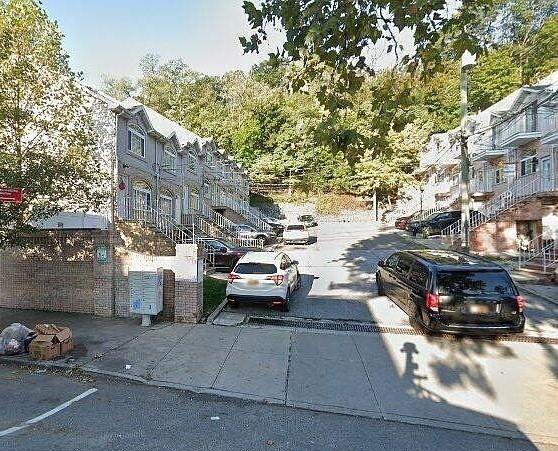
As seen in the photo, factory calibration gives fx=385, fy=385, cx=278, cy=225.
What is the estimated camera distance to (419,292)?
8789mm

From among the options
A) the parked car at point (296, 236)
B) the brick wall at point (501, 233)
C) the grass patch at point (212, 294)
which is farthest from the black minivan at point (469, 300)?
the parked car at point (296, 236)

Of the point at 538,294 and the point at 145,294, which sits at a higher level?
the point at 145,294

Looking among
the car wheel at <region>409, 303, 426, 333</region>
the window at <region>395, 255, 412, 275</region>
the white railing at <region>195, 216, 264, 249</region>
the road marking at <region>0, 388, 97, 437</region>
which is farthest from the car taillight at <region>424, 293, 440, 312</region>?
the white railing at <region>195, 216, 264, 249</region>

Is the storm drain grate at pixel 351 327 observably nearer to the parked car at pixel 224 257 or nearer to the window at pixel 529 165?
the parked car at pixel 224 257

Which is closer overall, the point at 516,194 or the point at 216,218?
the point at 516,194

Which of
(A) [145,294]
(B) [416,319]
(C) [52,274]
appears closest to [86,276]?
(C) [52,274]

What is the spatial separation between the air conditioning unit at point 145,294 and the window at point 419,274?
6.34 metres

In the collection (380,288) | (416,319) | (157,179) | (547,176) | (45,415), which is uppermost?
(547,176)

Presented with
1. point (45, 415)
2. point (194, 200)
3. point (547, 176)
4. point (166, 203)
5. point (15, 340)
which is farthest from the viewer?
point (194, 200)

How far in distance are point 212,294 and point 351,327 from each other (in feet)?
14.9

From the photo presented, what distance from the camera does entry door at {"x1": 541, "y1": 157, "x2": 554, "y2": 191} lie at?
20.4 meters

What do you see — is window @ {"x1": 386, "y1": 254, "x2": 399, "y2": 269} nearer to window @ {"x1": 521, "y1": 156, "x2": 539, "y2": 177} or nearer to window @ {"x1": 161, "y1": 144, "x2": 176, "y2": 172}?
window @ {"x1": 161, "y1": 144, "x2": 176, "y2": 172}

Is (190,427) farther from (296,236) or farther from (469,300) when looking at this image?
(296,236)

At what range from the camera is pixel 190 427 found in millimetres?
5008
